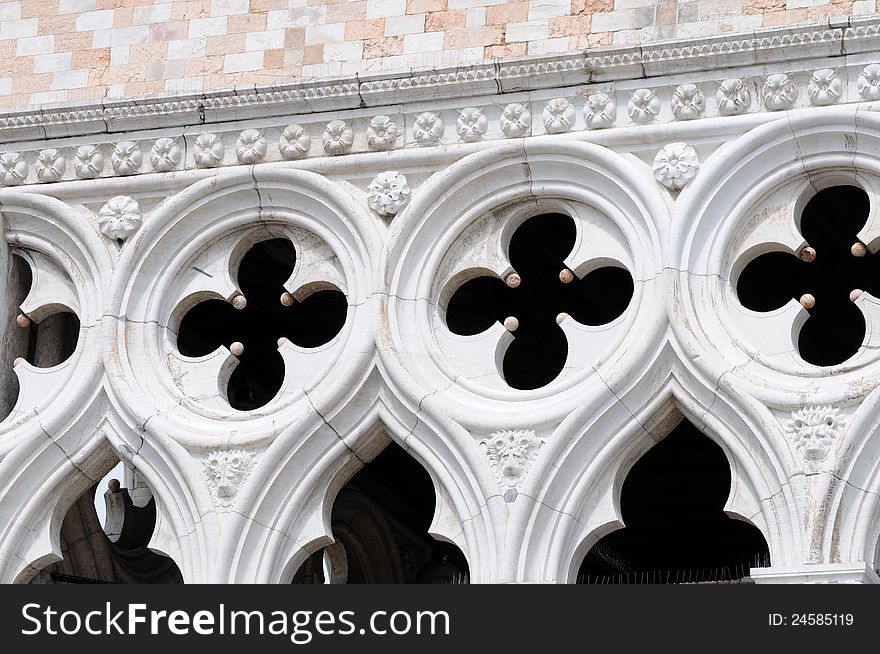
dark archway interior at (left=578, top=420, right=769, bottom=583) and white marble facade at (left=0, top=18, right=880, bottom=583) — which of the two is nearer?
white marble facade at (left=0, top=18, right=880, bottom=583)

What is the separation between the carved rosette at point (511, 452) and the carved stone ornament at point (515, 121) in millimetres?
1435

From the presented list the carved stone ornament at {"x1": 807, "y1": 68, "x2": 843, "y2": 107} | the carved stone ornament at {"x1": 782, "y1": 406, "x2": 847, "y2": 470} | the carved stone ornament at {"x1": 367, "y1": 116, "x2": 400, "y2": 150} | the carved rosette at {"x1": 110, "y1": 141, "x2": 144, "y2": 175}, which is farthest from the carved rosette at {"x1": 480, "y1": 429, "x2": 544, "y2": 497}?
the carved rosette at {"x1": 110, "y1": 141, "x2": 144, "y2": 175}

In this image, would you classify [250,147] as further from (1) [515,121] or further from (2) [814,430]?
(2) [814,430]

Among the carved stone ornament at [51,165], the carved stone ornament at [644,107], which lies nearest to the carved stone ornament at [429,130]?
the carved stone ornament at [644,107]

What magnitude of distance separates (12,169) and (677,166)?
10.9 ft

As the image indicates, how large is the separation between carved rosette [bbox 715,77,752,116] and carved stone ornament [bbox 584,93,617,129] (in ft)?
1.61

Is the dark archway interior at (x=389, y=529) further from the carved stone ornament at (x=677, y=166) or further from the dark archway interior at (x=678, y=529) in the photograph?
the carved stone ornament at (x=677, y=166)

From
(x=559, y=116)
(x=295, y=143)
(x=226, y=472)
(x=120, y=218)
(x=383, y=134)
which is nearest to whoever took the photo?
(x=226, y=472)

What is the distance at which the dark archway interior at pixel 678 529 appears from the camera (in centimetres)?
1288

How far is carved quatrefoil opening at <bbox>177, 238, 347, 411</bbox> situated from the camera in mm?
11578

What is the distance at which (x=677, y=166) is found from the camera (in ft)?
29.4

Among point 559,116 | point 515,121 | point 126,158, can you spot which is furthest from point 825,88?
point 126,158

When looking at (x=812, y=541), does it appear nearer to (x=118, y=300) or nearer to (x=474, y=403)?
(x=474, y=403)

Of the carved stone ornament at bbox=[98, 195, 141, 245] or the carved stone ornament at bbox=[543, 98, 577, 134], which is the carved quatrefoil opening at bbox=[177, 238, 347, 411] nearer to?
the carved stone ornament at bbox=[98, 195, 141, 245]
